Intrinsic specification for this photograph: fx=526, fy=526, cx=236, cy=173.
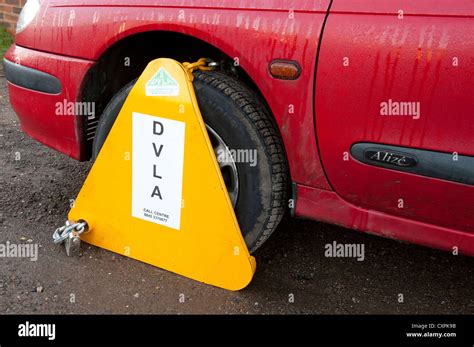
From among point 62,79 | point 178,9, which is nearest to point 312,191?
point 178,9

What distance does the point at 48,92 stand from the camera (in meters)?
2.43

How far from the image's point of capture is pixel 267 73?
6.26 ft

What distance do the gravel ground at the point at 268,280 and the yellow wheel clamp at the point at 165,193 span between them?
9 cm

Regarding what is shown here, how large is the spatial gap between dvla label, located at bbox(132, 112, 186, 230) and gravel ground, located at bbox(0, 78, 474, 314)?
28 centimetres

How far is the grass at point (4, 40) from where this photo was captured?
5465 millimetres

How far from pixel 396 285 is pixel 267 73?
1.12 metres
